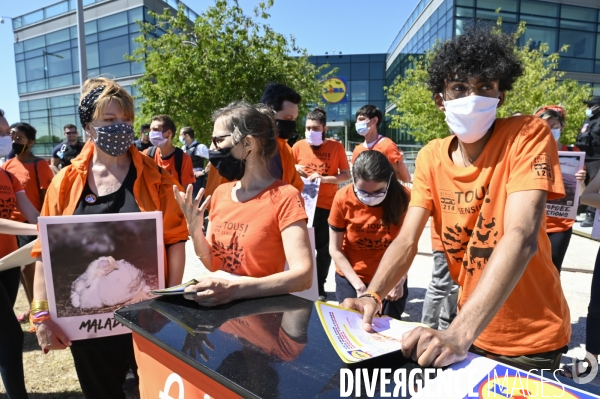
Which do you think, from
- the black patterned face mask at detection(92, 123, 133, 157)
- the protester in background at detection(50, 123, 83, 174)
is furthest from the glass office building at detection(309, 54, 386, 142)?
the black patterned face mask at detection(92, 123, 133, 157)

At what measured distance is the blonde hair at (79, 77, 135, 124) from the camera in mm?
2170

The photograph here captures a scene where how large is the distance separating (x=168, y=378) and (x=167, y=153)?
16.9 feet

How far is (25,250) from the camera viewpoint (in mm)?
2480

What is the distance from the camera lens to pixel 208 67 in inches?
479

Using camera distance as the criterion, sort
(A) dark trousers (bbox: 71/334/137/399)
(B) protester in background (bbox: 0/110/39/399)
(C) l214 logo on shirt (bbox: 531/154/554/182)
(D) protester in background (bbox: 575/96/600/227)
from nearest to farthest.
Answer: (C) l214 logo on shirt (bbox: 531/154/554/182)
(A) dark trousers (bbox: 71/334/137/399)
(B) protester in background (bbox: 0/110/39/399)
(D) protester in background (bbox: 575/96/600/227)

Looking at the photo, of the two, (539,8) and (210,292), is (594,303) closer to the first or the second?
(210,292)

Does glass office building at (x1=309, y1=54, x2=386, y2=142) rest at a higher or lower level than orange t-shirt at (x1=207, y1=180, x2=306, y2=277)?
higher

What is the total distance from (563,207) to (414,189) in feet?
8.51

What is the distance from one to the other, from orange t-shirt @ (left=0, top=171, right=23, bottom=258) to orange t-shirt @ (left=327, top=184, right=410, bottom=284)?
2429 millimetres

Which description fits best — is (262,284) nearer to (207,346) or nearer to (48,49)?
(207,346)

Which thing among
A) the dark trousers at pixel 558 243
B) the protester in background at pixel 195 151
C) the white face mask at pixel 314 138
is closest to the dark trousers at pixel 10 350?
the white face mask at pixel 314 138

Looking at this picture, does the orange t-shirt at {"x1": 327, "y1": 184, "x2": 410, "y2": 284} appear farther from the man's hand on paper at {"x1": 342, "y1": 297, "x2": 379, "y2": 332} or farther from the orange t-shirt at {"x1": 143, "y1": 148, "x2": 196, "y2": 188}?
the orange t-shirt at {"x1": 143, "y1": 148, "x2": 196, "y2": 188}

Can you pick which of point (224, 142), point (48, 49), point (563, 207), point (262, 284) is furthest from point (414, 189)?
point (48, 49)

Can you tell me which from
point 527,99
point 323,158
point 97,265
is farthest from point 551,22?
point 97,265
